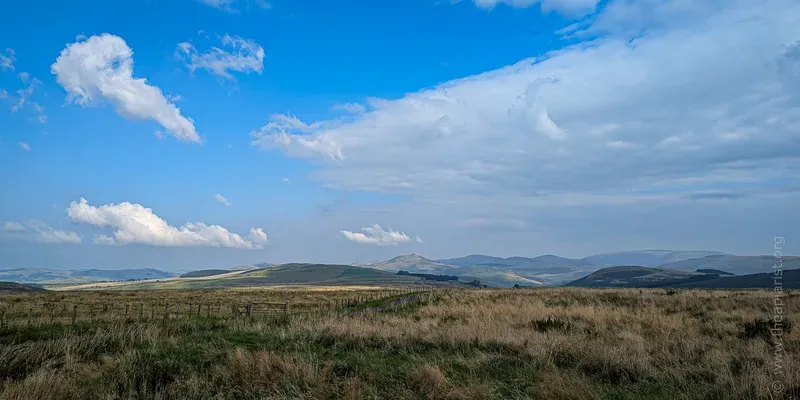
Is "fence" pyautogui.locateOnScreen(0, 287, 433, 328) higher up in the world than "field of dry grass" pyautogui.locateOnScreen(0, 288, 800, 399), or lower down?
lower down

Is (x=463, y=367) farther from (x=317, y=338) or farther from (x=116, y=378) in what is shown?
(x=116, y=378)

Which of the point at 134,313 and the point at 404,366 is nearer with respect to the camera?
the point at 404,366

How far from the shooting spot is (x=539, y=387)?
7.59 m

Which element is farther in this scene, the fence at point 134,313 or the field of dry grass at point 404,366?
the fence at point 134,313

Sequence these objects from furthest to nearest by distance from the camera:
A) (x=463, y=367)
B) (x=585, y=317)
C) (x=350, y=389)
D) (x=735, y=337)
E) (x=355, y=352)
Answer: (x=585, y=317), (x=735, y=337), (x=355, y=352), (x=463, y=367), (x=350, y=389)

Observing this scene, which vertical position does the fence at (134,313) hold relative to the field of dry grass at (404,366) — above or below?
below

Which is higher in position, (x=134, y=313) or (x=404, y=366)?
(x=404, y=366)

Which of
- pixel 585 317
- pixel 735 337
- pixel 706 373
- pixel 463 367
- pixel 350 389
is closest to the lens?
pixel 350 389

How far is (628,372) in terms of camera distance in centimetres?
862

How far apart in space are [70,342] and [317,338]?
241 inches

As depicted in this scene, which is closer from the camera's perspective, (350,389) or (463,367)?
(350,389)

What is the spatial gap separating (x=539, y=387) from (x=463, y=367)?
6.72 feet

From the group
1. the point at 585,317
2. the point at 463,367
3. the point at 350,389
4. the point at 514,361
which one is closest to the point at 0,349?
the point at 350,389

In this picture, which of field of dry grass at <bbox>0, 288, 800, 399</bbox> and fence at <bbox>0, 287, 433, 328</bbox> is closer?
field of dry grass at <bbox>0, 288, 800, 399</bbox>
